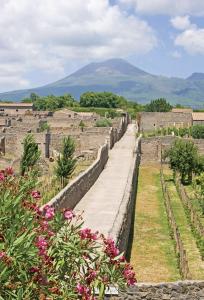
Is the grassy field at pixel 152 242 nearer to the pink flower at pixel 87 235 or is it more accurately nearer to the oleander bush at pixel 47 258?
the oleander bush at pixel 47 258

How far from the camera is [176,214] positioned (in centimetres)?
3022

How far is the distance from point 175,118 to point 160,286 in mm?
74022

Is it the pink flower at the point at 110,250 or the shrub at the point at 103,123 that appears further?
the shrub at the point at 103,123

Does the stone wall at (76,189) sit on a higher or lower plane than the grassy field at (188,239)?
higher

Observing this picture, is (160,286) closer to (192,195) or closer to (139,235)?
(139,235)

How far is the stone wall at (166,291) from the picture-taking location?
11047 millimetres

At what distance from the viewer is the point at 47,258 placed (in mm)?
7707

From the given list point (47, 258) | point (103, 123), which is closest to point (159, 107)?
point (103, 123)

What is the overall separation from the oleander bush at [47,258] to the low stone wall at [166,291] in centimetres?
282

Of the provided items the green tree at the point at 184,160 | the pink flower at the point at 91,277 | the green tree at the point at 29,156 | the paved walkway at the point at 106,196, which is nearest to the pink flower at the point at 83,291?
the pink flower at the point at 91,277

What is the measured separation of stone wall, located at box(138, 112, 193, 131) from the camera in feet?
272

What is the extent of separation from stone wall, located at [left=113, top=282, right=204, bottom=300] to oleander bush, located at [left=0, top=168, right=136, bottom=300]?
9.27 ft

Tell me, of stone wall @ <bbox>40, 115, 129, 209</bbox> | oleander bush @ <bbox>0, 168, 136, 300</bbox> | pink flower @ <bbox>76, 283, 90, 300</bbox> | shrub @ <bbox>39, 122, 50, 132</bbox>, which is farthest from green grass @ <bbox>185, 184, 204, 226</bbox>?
shrub @ <bbox>39, 122, 50, 132</bbox>

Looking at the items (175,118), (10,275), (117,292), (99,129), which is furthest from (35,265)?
(175,118)
